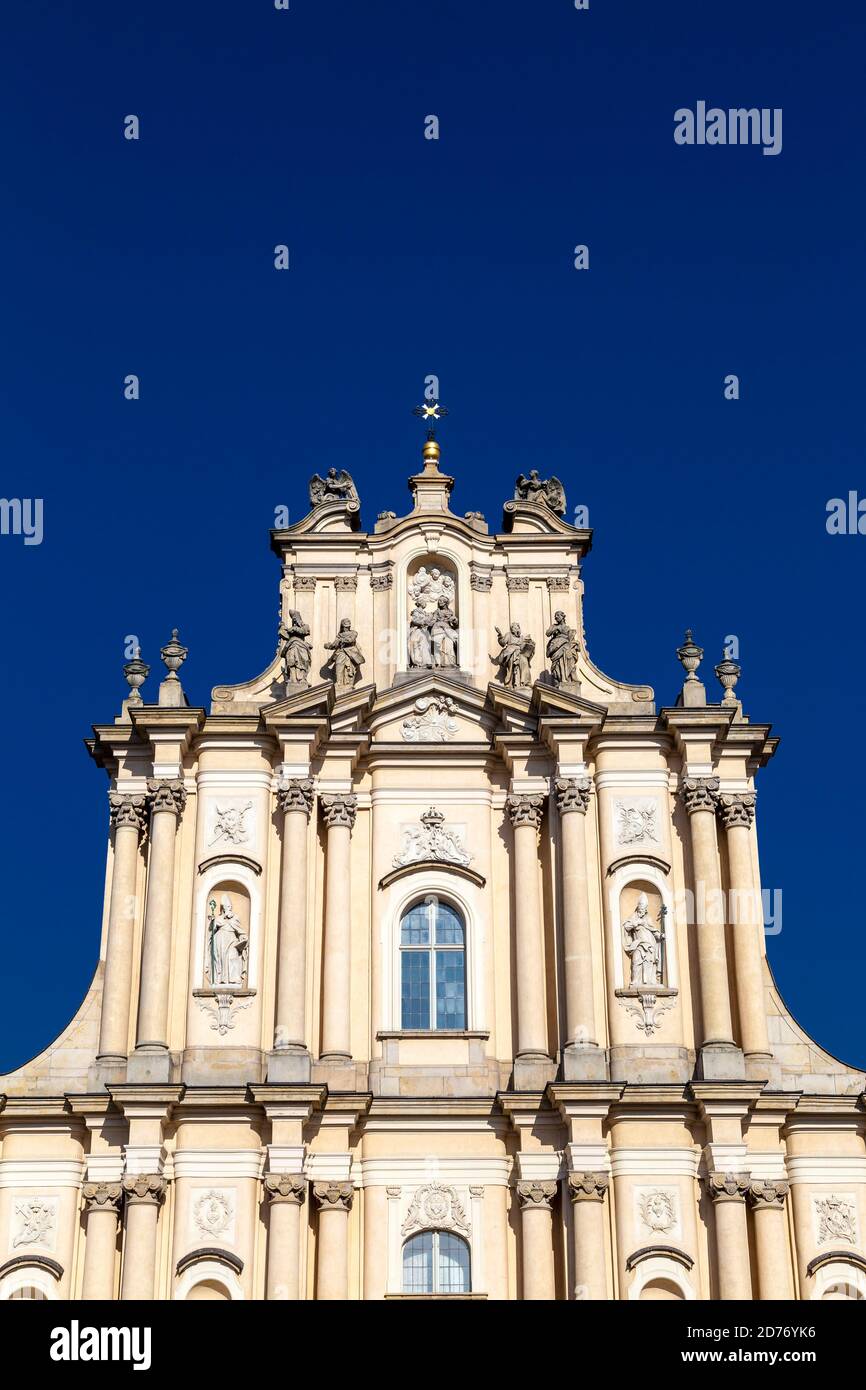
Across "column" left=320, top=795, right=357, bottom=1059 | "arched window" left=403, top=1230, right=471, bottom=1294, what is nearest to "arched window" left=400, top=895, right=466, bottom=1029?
"column" left=320, top=795, right=357, bottom=1059

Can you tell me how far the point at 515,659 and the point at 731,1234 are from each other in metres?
8.74

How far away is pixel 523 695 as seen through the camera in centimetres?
2809

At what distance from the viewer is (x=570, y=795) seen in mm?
27266

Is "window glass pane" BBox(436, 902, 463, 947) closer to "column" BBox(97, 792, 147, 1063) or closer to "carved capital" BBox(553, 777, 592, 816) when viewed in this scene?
"carved capital" BBox(553, 777, 592, 816)

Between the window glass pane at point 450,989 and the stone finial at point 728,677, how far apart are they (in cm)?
552

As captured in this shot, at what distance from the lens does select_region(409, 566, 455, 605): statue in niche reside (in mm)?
29422

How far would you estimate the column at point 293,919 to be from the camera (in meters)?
25.8

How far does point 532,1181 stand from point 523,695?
7.02 metres

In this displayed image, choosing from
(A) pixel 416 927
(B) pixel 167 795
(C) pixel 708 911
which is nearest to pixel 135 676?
(B) pixel 167 795

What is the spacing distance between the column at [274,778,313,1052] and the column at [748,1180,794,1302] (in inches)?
248

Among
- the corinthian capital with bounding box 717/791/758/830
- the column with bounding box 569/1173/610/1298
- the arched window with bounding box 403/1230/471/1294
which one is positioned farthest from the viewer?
the corinthian capital with bounding box 717/791/758/830

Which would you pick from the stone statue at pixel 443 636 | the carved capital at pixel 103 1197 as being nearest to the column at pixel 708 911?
the stone statue at pixel 443 636
